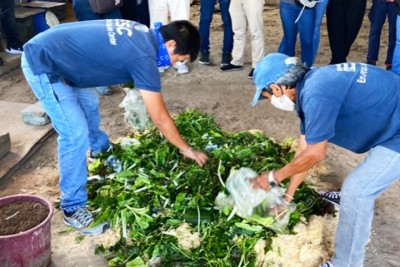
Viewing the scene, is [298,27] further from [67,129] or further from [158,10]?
[67,129]

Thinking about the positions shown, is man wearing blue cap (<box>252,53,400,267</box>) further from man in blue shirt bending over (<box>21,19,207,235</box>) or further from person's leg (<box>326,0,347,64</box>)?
person's leg (<box>326,0,347,64</box>)

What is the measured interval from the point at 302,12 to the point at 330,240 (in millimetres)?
2901

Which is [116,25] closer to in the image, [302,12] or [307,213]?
[307,213]

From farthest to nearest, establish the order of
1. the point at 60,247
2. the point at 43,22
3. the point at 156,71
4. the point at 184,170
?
1. the point at 43,22
2. the point at 184,170
3. the point at 60,247
4. the point at 156,71

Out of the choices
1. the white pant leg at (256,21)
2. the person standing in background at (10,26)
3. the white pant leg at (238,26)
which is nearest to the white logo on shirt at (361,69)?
the white pant leg at (256,21)

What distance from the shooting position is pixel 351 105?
2660 mm

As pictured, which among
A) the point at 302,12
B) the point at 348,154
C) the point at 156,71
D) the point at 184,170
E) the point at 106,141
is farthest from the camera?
the point at 302,12

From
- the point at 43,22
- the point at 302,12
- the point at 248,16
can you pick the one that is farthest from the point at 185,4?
the point at 43,22

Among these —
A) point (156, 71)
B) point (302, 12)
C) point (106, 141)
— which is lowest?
point (106, 141)

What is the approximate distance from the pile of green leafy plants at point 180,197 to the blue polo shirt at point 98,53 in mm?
833

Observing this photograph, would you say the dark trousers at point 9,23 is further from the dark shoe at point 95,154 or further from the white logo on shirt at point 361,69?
the white logo on shirt at point 361,69

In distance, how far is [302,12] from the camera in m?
5.56

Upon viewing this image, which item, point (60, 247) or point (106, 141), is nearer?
point (60, 247)

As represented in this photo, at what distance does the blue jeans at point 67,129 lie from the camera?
3395 millimetres
